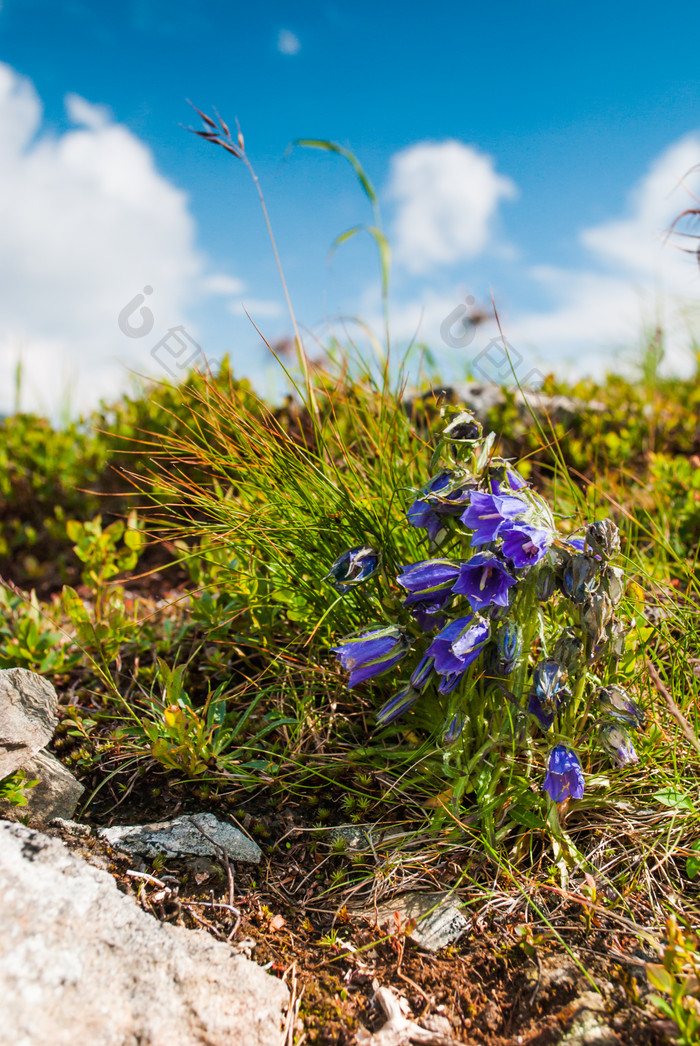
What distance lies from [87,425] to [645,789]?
4.24 metres

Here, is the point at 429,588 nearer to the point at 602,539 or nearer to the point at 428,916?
the point at 602,539

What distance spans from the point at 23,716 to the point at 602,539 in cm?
167

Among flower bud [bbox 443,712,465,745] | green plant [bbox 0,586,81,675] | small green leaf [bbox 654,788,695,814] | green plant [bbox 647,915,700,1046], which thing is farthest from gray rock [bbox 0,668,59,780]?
small green leaf [bbox 654,788,695,814]

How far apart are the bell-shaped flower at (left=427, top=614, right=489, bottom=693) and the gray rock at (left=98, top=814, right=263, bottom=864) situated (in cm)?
78

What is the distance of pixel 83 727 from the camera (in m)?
2.31

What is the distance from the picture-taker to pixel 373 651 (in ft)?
5.89

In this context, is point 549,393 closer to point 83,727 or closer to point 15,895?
point 83,727

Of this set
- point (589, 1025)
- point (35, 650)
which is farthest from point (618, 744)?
point (35, 650)

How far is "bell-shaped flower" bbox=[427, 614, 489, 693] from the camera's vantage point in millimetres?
1604

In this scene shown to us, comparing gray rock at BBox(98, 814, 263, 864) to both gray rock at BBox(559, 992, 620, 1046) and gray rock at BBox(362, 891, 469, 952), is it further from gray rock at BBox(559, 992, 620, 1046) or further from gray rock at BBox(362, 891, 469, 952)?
gray rock at BBox(559, 992, 620, 1046)

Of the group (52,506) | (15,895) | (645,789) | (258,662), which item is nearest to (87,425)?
(52,506)

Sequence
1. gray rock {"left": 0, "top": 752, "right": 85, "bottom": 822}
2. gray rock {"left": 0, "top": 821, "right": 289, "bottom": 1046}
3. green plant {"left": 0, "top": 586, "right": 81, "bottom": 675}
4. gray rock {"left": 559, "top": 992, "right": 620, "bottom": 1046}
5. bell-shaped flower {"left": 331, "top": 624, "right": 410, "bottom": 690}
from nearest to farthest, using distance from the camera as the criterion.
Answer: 1. gray rock {"left": 0, "top": 821, "right": 289, "bottom": 1046}
2. gray rock {"left": 559, "top": 992, "right": 620, "bottom": 1046}
3. bell-shaped flower {"left": 331, "top": 624, "right": 410, "bottom": 690}
4. gray rock {"left": 0, "top": 752, "right": 85, "bottom": 822}
5. green plant {"left": 0, "top": 586, "right": 81, "bottom": 675}

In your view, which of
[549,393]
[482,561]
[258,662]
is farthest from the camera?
[549,393]

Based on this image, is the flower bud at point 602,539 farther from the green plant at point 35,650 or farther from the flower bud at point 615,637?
the green plant at point 35,650
